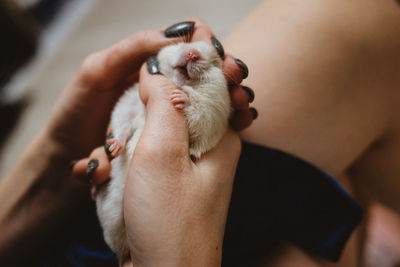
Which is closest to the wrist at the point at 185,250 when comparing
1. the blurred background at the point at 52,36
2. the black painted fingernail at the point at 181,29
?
the black painted fingernail at the point at 181,29

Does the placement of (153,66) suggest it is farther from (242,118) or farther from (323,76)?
(323,76)

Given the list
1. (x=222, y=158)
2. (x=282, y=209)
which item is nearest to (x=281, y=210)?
(x=282, y=209)

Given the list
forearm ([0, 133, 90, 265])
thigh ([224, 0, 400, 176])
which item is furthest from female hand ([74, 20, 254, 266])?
forearm ([0, 133, 90, 265])

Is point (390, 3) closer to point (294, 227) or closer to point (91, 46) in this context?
point (294, 227)

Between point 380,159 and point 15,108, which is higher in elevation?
point 15,108

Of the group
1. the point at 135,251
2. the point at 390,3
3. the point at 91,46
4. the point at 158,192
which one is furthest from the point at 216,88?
the point at 91,46

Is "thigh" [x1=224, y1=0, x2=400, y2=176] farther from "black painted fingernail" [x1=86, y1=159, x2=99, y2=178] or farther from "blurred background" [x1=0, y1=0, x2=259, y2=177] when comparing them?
"blurred background" [x1=0, y1=0, x2=259, y2=177]

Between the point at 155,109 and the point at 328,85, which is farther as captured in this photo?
the point at 328,85
